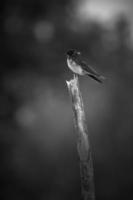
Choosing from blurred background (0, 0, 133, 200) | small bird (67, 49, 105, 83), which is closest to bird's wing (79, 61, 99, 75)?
small bird (67, 49, 105, 83)

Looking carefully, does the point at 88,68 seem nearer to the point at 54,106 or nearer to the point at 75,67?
the point at 75,67

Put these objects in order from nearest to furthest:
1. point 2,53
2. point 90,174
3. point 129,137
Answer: point 90,174 → point 2,53 → point 129,137

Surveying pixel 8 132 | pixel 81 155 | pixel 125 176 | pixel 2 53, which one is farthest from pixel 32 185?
pixel 81 155

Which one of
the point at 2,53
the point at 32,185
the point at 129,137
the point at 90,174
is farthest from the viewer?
the point at 129,137

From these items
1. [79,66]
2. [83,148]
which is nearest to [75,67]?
[79,66]

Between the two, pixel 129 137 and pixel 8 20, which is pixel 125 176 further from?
pixel 8 20

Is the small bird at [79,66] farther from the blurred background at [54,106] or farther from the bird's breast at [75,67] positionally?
the blurred background at [54,106]
